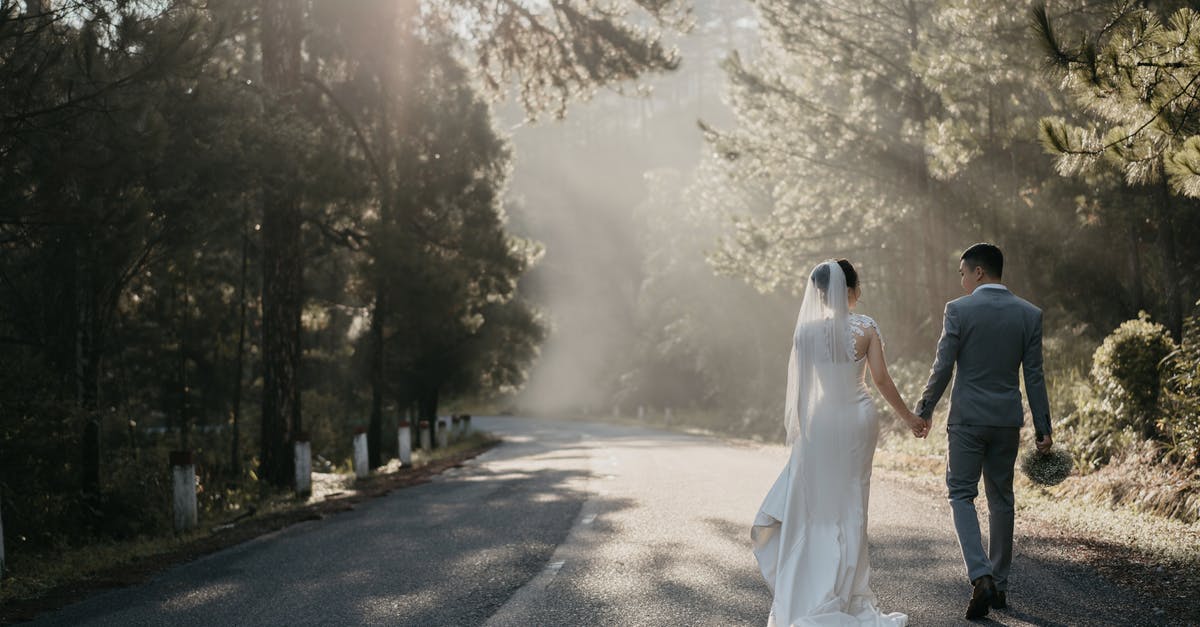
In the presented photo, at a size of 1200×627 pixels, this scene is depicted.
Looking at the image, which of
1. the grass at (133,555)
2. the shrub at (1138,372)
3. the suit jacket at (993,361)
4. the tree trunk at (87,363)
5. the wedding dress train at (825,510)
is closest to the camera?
the wedding dress train at (825,510)

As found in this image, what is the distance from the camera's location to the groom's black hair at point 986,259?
6293 millimetres

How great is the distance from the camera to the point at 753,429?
36.0 meters

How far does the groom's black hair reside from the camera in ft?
20.6

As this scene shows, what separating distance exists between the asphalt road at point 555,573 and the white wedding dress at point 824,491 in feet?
1.19

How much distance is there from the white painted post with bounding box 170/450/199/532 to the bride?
755 cm

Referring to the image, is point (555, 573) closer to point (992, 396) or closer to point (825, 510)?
point (825, 510)

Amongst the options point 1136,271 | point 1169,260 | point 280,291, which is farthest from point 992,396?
point 280,291

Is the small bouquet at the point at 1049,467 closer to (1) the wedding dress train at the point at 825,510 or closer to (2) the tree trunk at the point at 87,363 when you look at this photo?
(1) the wedding dress train at the point at 825,510

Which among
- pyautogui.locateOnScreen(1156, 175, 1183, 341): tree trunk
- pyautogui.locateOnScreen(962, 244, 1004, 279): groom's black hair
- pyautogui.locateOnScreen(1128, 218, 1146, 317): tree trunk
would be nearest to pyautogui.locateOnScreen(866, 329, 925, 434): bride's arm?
pyautogui.locateOnScreen(962, 244, 1004, 279): groom's black hair

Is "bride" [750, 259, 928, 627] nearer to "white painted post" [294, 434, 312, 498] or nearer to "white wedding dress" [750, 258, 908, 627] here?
"white wedding dress" [750, 258, 908, 627]

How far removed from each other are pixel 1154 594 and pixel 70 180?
32.1ft

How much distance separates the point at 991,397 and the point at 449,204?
20608 millimetres

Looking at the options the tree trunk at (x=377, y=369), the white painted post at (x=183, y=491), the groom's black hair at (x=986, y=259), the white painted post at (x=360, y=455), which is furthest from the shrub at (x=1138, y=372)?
the tree trunk at (x=377, y=369)

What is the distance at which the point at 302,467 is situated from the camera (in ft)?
46.8
